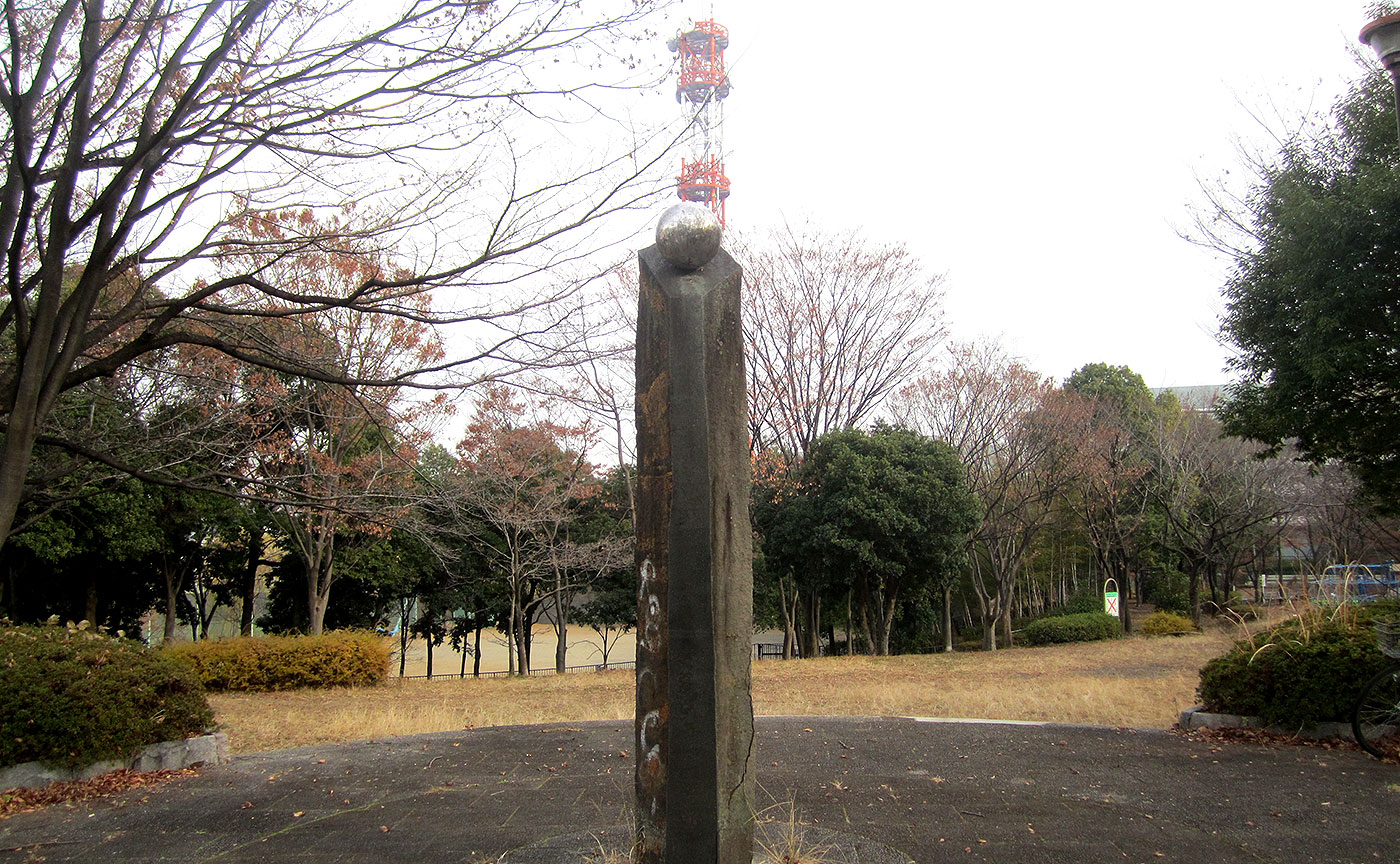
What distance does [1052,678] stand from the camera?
38.9 ft

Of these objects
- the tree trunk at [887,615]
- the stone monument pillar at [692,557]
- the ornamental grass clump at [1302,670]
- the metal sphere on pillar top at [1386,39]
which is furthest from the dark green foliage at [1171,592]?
the stone monument pillar at [692,557]

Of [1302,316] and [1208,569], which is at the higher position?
[1302,316]

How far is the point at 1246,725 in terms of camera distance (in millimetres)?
6242

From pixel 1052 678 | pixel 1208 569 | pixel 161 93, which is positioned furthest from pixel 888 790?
pixel 1208 569

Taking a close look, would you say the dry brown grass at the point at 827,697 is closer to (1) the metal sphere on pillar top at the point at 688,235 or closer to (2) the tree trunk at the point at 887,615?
(2) the tree trunk at the point at 887,615

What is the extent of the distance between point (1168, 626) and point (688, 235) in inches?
831

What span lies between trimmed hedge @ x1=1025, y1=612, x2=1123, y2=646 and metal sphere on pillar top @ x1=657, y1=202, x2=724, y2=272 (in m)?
19.8

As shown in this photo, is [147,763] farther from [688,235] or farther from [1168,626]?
[1168,626]

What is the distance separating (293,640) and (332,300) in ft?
31.2

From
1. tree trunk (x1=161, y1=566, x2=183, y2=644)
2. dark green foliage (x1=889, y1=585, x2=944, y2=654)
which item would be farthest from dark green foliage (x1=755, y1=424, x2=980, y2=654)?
tree trunk (x1=161, y1=566, x2=183, y2=644)

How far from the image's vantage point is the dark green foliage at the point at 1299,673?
5.81 meters

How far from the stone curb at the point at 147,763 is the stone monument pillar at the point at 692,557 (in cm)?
414


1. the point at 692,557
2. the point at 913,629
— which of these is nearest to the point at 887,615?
the point at 913,629

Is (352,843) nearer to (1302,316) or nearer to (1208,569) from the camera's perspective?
(1302,316)
